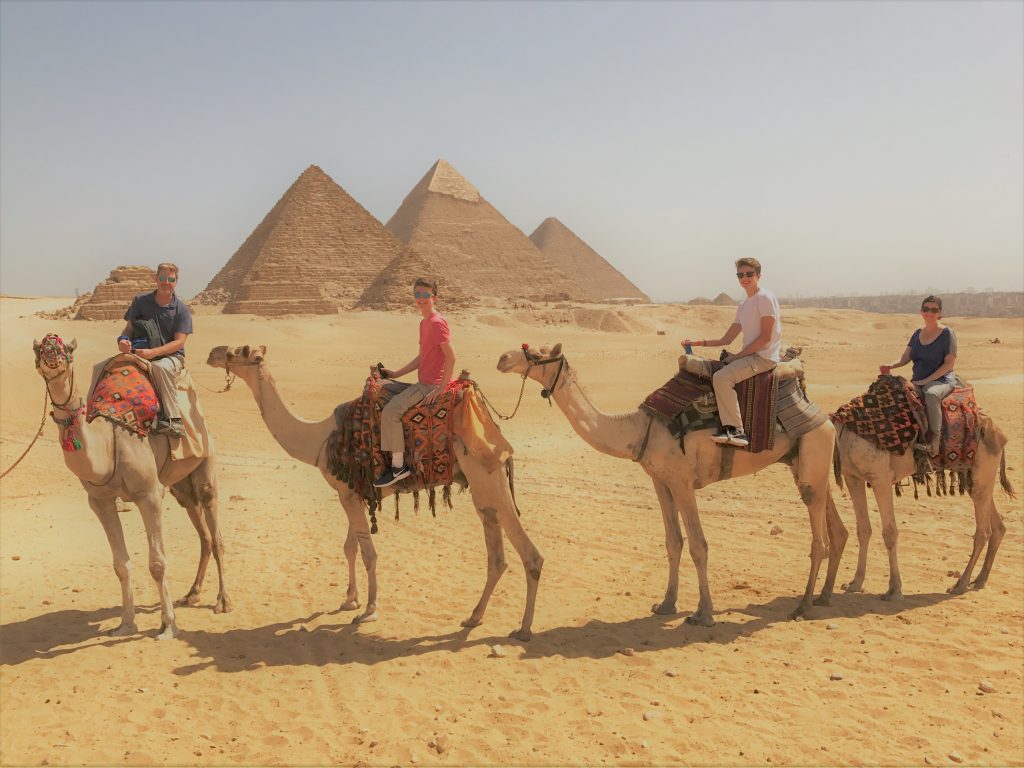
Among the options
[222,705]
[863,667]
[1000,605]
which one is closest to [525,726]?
[222,705]

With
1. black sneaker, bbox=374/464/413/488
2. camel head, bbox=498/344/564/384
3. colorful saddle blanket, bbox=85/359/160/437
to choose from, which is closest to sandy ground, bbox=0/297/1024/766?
black sneaker, bbox=374/464/413/488

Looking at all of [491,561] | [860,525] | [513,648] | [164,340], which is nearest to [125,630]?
[164,340]

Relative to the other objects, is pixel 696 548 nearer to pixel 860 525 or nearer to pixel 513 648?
pixel 513 648

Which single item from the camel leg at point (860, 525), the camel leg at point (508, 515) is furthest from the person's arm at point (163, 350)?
the camel leg at point (860, 525)

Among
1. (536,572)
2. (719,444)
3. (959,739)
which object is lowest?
(959,739)

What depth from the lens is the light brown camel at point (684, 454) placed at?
18.4ft

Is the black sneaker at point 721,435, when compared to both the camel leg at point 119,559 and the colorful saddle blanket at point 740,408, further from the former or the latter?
the camel leg at point 119,559

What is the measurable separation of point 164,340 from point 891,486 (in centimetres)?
548

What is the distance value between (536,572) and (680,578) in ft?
6.08

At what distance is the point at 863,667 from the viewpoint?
508cm

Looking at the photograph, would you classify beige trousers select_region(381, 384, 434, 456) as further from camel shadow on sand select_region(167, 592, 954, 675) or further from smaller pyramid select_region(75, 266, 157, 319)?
smaller pyramid select_region(75, 266, 157, 319)

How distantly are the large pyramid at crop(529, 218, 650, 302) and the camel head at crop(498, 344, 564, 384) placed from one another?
154 metres

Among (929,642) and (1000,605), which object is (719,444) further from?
(1000,605)

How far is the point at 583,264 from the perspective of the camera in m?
166
